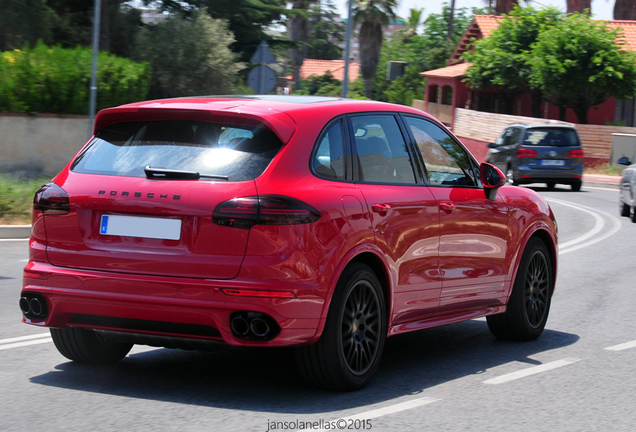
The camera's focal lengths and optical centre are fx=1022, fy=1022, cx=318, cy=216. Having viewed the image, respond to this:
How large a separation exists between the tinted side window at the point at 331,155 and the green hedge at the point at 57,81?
17845 millimetres

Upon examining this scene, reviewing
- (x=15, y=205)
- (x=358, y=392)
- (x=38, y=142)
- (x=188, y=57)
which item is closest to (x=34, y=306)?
(x=358, y=392)

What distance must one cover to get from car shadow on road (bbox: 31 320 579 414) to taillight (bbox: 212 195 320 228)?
70 centimetres

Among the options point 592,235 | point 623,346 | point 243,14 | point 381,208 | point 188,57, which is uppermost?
point 243,14

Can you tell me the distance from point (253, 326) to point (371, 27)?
57.0 m

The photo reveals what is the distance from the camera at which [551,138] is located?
2694cm

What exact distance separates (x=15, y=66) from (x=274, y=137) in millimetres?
18518

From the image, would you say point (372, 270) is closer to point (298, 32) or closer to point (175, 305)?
point (175, 305)

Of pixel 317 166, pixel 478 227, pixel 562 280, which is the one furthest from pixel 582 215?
pixel 317 166

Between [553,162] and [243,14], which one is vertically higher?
[243,14]

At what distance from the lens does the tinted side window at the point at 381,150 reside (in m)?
5.94

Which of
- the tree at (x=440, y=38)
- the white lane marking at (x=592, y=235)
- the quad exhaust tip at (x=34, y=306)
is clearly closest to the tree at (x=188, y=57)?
the white lane marking at (x=592, y=235)

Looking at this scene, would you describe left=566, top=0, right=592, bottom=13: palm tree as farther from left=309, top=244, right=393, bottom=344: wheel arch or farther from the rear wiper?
the rear wiper

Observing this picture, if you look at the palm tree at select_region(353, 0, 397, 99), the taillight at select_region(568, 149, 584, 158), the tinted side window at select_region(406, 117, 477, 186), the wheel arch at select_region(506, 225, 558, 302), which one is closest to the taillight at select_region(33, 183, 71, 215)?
the tinted side window at select_region(406, 117, 477, 186)

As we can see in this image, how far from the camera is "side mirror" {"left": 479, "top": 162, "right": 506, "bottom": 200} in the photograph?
22.9 ft
